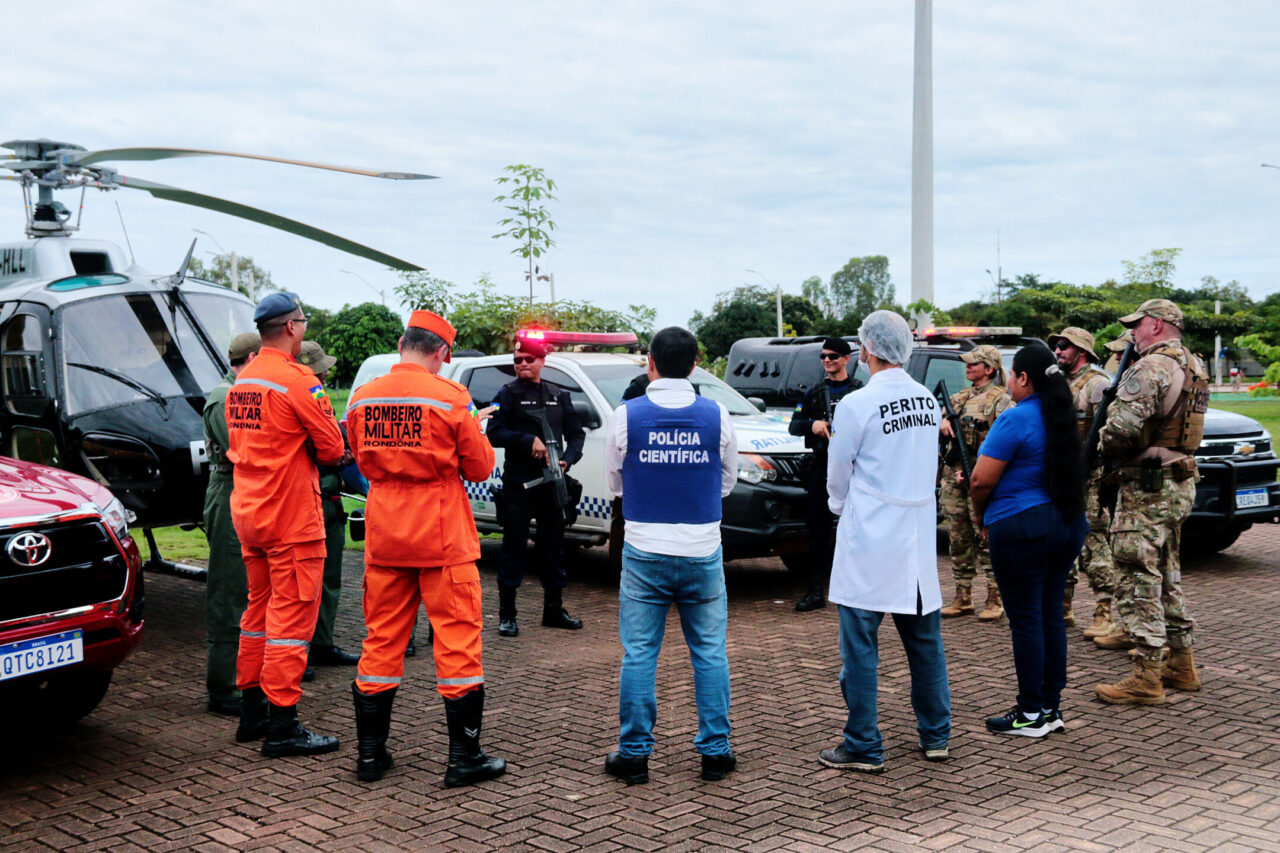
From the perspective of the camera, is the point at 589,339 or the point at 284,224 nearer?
the point at 284,224

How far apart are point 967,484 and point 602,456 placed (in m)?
2.90

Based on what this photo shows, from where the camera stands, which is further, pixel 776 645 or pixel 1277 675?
pixel 776 645

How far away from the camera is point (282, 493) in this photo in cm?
514

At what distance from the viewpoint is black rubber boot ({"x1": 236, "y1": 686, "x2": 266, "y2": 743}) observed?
211 inches

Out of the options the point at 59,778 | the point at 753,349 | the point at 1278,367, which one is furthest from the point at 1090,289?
the point at 59,778

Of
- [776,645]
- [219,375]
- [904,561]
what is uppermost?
[219,375]

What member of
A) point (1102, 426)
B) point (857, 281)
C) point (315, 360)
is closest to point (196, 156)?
point (315, 360)

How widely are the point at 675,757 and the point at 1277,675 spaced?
3640mm

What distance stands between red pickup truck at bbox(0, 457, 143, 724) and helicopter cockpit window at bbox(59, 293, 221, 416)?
2688mm

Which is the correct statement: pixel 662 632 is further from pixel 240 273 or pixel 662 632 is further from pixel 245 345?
pixel 240 273

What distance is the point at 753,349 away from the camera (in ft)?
40.8

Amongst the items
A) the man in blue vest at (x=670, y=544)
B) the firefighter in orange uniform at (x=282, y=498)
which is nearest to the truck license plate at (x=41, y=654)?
the firefighter in orange uniform at (x=282, y=498)

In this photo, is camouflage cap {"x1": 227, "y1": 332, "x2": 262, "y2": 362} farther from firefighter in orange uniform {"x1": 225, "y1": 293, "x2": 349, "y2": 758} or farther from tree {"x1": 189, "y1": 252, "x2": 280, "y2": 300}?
tree {"x1": 189, "y1": 252, "x2": 280, "y2": 300}

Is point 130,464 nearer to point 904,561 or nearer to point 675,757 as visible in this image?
point 675,757
